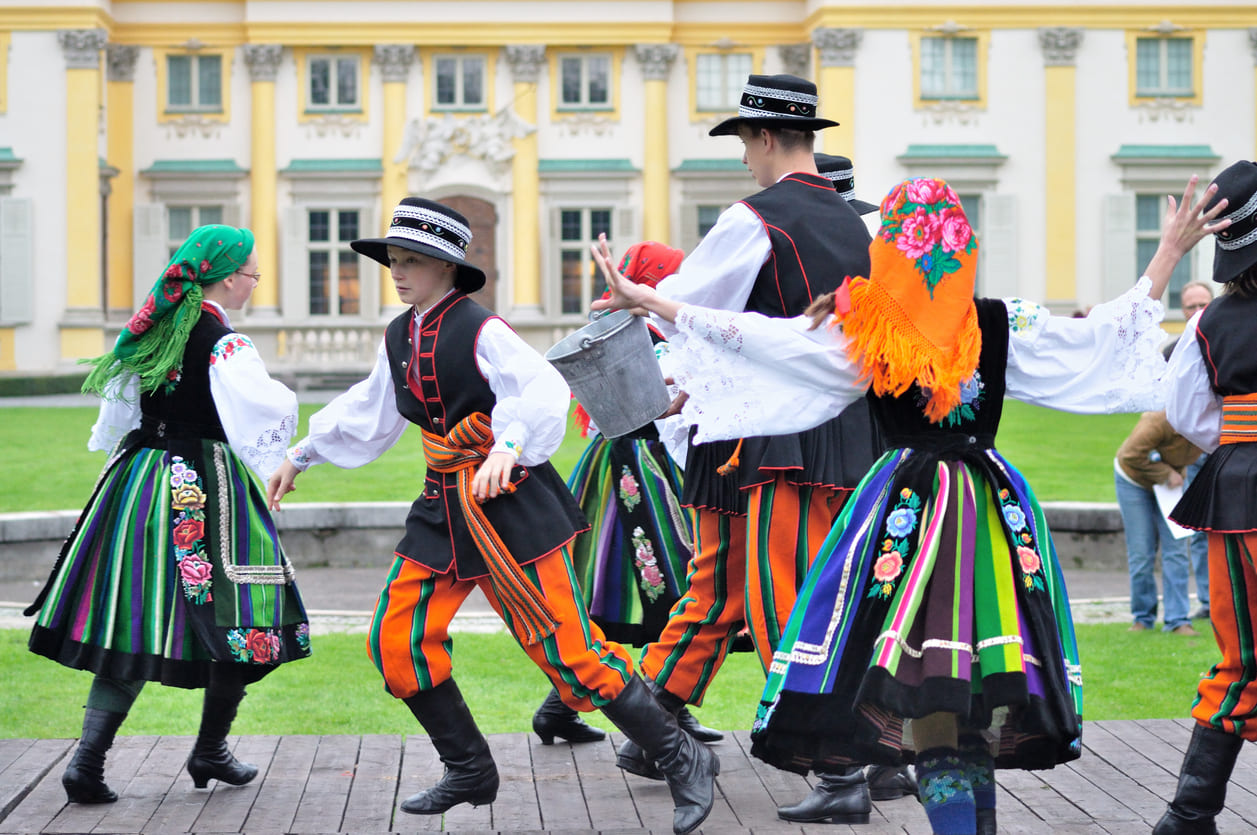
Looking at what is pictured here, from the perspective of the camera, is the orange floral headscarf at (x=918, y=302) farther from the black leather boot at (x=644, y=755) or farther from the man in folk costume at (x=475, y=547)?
the black leather boot at (x=644, y=755)

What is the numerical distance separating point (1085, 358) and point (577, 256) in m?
26.2

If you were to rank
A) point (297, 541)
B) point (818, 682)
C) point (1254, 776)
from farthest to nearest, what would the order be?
point (297, 541)
point (1254, 776)
point (818, 682)

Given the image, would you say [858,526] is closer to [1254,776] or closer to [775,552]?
[775,552]

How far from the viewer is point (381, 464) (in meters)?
13.7

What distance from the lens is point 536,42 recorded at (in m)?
29.0

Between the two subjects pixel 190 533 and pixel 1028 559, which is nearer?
pixel 1028 559

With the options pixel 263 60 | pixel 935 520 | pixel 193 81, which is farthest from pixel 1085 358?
pixel 193 81

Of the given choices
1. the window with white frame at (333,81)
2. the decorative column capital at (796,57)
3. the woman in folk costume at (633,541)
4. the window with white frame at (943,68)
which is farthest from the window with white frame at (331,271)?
the woman in folk costume at (633,541)

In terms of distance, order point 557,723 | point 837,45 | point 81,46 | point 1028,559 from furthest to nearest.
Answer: point 837,45 < point 81,46 < point 557,723 < point 1028,559

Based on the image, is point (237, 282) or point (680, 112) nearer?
point (237, 282)

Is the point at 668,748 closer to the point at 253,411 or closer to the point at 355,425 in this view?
the point at 355,425

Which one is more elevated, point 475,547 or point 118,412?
point 118,412

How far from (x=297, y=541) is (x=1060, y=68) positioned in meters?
22.7

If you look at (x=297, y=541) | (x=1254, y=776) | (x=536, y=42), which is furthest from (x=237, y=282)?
(x=536, y=42)
